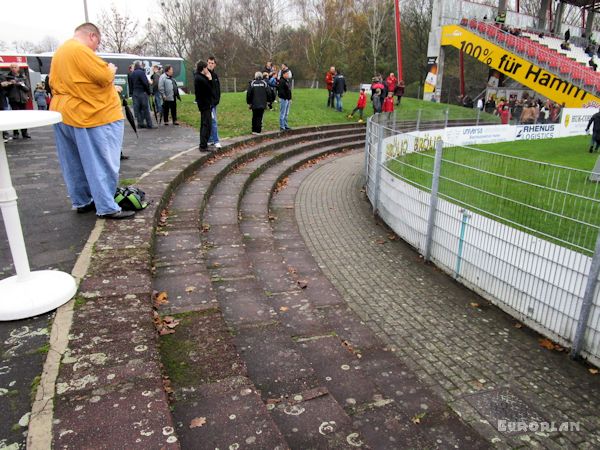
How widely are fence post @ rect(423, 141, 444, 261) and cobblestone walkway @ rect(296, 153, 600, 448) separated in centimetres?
26

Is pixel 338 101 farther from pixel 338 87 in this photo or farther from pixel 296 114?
pixel 296 114

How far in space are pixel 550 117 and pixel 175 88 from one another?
16361 mm

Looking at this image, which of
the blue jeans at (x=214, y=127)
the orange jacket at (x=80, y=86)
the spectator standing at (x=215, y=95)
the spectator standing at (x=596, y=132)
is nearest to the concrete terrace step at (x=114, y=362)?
the orange jacket at (x=80, y=86)

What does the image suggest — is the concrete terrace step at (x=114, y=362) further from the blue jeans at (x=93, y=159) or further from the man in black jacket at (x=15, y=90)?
the man in black jacket at (x=15, y=90)

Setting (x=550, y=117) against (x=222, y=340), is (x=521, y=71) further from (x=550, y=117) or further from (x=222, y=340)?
(x=222, y=340)

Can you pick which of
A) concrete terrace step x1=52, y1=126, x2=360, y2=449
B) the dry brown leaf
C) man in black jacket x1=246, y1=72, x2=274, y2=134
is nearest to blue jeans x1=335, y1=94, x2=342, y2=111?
man in black jacket x1=246, y1=72, x2=274, y2=134

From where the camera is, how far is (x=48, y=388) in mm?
2383

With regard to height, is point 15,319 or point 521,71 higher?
point 521,71

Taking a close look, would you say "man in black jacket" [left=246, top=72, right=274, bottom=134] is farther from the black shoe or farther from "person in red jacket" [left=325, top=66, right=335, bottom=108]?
"person in red jacket" [left=325, top=66, right=335, bottom=108]

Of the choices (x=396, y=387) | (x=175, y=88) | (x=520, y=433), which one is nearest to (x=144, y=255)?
(x=396, y=387)

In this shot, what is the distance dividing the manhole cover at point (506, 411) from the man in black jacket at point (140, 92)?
1169 centimetres

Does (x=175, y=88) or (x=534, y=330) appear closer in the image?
(x=534, y=330)

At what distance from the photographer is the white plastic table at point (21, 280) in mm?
2953

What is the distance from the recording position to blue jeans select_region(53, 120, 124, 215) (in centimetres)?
→ 460
